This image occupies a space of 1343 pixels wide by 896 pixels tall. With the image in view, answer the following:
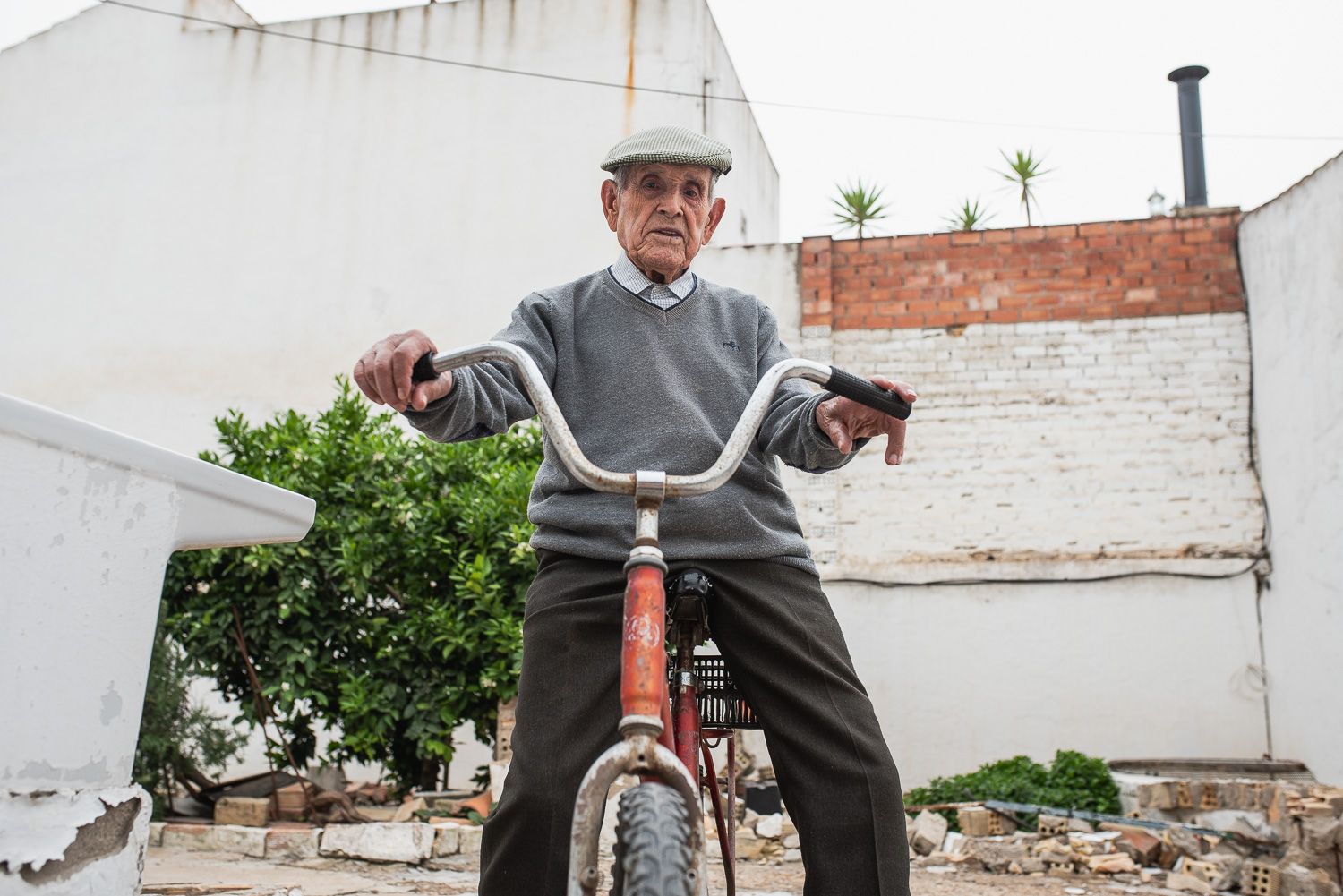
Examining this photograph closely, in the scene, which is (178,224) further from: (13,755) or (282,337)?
(13,755)

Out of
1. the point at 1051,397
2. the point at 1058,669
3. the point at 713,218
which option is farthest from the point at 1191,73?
the point at 713,218

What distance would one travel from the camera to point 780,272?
817 cm

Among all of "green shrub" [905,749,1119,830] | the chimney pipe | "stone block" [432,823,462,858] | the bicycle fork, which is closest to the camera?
the bicycle fork

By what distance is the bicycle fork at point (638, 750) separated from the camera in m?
1.55

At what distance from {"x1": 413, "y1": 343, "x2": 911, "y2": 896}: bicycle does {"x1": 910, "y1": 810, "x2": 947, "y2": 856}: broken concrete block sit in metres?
4.11

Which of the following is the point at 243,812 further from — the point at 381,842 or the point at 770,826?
the point at 770,826

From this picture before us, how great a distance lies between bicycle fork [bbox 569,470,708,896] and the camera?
155 centimetres

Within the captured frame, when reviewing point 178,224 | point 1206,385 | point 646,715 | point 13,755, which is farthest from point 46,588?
point 178,224

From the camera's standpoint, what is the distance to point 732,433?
A: 1.82m

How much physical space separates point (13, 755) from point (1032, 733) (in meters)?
6.67

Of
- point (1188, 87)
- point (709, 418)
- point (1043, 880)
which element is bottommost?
point (1043, 880)

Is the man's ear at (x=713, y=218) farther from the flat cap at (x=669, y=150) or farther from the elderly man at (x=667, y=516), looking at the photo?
the flat cap at (x=669, y=150)

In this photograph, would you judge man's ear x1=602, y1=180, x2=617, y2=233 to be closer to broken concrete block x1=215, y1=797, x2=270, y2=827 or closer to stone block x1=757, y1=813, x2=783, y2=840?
stone block x1=757, y1=813, x2=783, y2=840

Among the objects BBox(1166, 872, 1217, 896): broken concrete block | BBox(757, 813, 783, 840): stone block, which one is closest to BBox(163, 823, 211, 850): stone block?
BBox(757, 813, 783, 840): stone block
